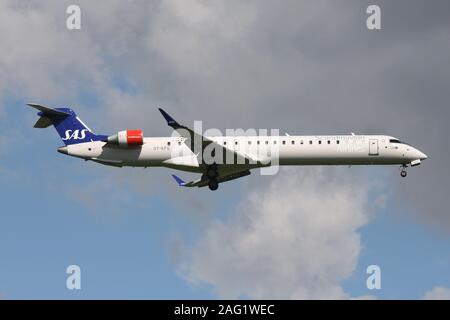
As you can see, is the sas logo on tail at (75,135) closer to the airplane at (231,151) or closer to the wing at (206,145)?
the airplane at (231,151)

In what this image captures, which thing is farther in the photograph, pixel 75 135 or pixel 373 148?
Result: pixel 75 135

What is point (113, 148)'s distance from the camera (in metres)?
49.4

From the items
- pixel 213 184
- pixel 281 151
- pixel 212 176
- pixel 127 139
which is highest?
pixel 127 139

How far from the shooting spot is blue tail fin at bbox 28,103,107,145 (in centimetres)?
5084

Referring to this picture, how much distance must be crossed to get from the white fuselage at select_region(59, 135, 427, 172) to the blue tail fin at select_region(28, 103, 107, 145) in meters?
1.16

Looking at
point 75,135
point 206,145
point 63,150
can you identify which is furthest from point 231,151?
point 63,150

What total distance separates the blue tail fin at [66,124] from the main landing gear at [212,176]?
6.75m

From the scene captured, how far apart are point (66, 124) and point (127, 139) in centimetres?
485

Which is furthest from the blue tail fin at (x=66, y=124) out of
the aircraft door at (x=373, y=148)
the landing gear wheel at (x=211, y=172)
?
the aircraft door at (x=373, y=148)

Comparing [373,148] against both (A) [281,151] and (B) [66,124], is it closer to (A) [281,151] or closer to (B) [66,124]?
(A) [281,151]

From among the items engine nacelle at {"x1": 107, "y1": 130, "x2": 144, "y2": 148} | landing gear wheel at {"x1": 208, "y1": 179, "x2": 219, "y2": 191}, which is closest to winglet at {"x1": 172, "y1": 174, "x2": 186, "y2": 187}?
landing gear wheel at {"x1": 208, "y1": 179, "x2": 219, "y2": 191}

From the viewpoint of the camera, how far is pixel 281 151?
157ft

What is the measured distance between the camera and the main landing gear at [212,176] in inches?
1929
